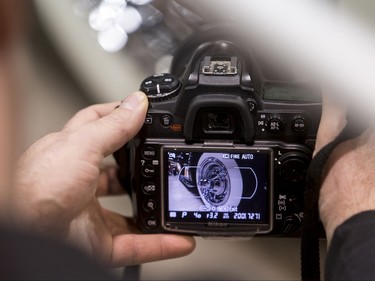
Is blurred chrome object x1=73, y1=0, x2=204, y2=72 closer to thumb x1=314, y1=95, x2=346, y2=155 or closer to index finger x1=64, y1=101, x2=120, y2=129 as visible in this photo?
index finger x1=64, y1=101, x2=120, y2=129

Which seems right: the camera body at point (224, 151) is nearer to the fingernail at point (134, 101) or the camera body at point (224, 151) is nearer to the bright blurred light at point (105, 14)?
the fingernail at point (134, 101)

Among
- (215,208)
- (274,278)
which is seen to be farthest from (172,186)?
(274,278)

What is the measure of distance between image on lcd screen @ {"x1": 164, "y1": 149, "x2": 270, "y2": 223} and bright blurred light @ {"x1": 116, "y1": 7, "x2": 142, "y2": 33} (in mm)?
346

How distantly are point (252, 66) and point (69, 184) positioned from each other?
236 mm

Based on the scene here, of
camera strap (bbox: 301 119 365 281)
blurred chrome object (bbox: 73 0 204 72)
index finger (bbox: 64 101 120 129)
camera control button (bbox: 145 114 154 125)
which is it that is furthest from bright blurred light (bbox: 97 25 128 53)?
camera strap (bbox: 301 119 365 281)

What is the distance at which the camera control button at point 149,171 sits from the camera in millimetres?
675

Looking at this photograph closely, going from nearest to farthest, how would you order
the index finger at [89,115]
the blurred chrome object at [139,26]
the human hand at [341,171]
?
the human hand at [341,171], the index finger at [89,115], the blurred chrome object at [139,26]

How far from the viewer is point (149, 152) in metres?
0.67

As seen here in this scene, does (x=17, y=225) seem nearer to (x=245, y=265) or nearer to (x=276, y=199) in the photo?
(x=276, y=199)

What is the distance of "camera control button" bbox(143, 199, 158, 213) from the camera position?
0.69m

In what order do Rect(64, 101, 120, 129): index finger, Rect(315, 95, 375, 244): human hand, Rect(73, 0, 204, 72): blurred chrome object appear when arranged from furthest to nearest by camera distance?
Rect(73, 0, 204, 72): blurred chrome object → Rect(64, 101, 120, 129): index finger → Rect(315, 95, 375, 244): human hand

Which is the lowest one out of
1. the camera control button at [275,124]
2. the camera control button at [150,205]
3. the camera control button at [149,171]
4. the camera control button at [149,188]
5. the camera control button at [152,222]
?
the camera control button at [152,222]

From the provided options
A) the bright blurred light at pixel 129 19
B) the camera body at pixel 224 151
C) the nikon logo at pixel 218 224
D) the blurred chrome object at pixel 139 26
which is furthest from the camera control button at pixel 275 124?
the bright blurred light at pixel 129 19

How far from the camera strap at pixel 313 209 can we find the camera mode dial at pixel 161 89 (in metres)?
0.16
